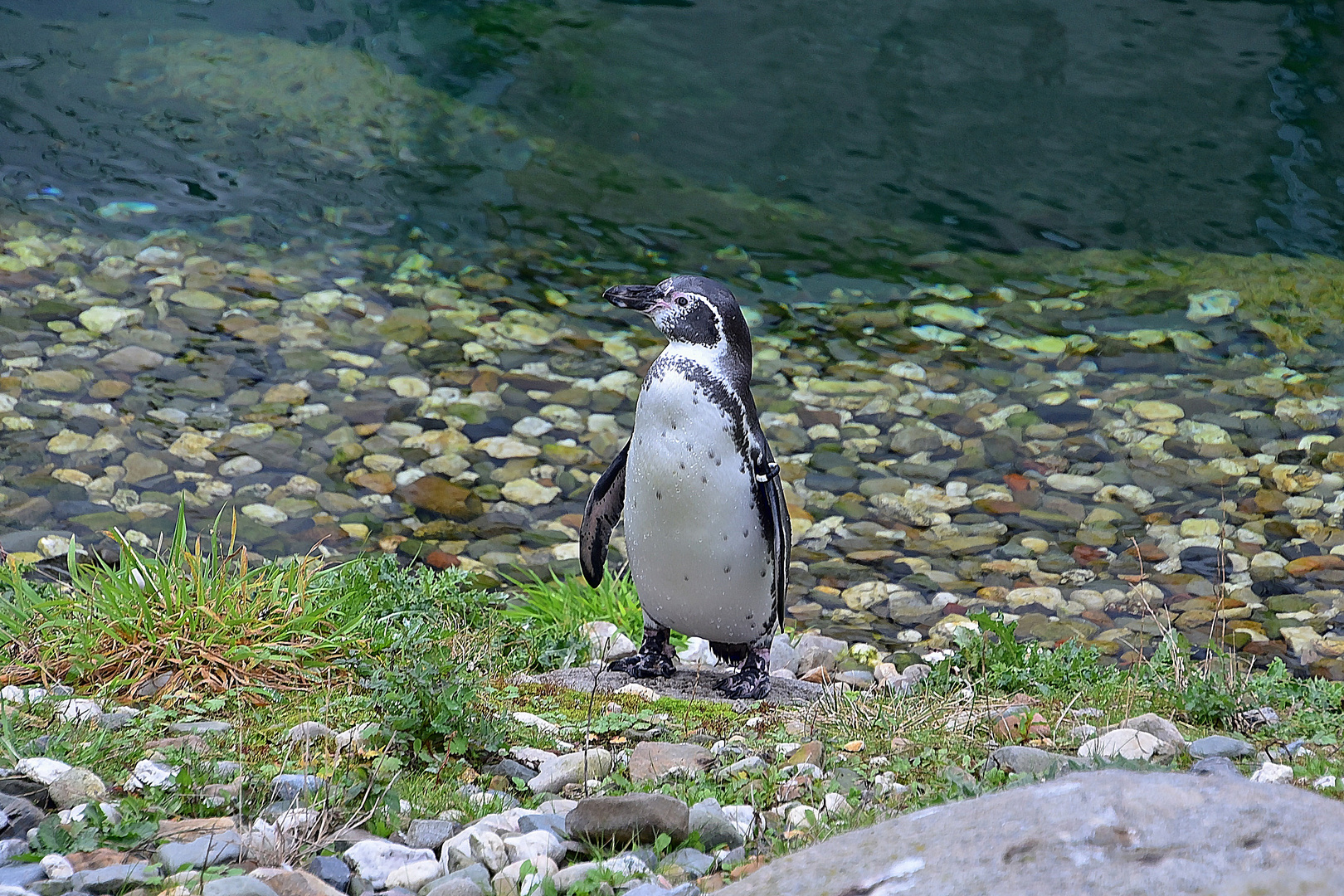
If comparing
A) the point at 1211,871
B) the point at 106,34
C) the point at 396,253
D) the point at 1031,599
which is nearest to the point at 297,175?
the point at 396,253

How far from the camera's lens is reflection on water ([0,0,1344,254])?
1277 centimetres

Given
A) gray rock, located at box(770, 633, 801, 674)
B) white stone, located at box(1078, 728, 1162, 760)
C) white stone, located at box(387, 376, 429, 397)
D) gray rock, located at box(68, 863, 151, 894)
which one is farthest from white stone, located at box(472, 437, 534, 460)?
gray rock, located at box(68, 863, 151, 894)

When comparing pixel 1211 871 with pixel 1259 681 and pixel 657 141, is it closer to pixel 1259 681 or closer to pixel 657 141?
pixel 1259 681

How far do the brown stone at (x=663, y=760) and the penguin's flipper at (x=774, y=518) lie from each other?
110 cm

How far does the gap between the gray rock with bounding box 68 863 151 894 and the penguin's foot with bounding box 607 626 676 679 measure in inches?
97.3

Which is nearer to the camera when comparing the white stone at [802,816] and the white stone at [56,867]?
the white stone at [56,867]

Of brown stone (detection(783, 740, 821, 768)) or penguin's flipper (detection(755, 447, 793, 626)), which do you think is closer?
brown stone (detection(783, 740, 821, 768))

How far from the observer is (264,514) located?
7223mm

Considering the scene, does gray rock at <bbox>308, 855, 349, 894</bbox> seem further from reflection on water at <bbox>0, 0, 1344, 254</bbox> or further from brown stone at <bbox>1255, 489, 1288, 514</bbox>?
reflection on water at <bbox>0, 0, 1344, 254</bbox>

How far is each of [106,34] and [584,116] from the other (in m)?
5.91

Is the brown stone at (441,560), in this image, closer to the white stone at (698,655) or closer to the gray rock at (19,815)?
the white stone at (698,655)

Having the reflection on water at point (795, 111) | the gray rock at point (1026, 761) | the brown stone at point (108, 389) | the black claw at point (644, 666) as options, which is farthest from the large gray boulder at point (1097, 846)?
the reflection on water at point (795, 111)

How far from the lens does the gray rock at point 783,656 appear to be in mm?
5609

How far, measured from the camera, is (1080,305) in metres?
11.3
